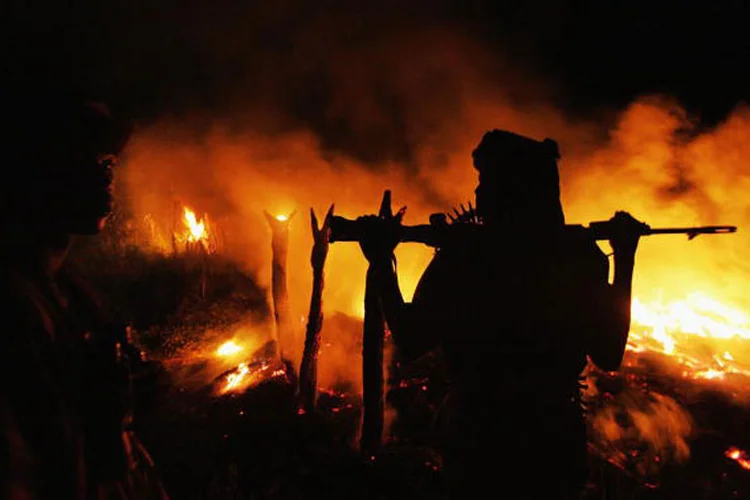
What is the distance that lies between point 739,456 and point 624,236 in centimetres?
827

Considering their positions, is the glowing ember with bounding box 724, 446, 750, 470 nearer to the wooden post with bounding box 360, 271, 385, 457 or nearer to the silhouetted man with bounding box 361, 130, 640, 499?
the wooden post with bounding box 360, 271, 385, 457

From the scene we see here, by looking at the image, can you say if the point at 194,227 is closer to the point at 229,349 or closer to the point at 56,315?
the point at 229,349

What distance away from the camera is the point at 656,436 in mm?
8617

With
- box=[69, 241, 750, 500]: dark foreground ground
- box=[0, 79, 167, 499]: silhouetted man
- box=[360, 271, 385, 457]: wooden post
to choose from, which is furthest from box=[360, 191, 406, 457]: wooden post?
box=[0, 79, 167, 499]: silhouetted man

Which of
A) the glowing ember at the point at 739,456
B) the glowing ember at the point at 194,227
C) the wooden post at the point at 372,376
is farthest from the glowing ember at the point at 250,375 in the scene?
the glowing ember at the point at 194,227

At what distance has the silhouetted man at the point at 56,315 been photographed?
138cm

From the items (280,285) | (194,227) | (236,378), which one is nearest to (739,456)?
(280,285)

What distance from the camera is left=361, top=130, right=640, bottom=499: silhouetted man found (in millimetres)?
2562

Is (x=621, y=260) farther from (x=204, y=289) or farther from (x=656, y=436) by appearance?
(x=204, y=289)

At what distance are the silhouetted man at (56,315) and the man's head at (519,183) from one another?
7.92ft

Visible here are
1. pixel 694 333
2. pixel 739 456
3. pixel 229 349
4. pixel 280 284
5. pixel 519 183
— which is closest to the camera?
pixel 519 183

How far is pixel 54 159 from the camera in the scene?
1.72 meters

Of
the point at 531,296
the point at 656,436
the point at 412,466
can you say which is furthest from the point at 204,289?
the point at 531,296

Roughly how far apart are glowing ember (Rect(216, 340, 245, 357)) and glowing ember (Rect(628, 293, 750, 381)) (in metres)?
16.2
